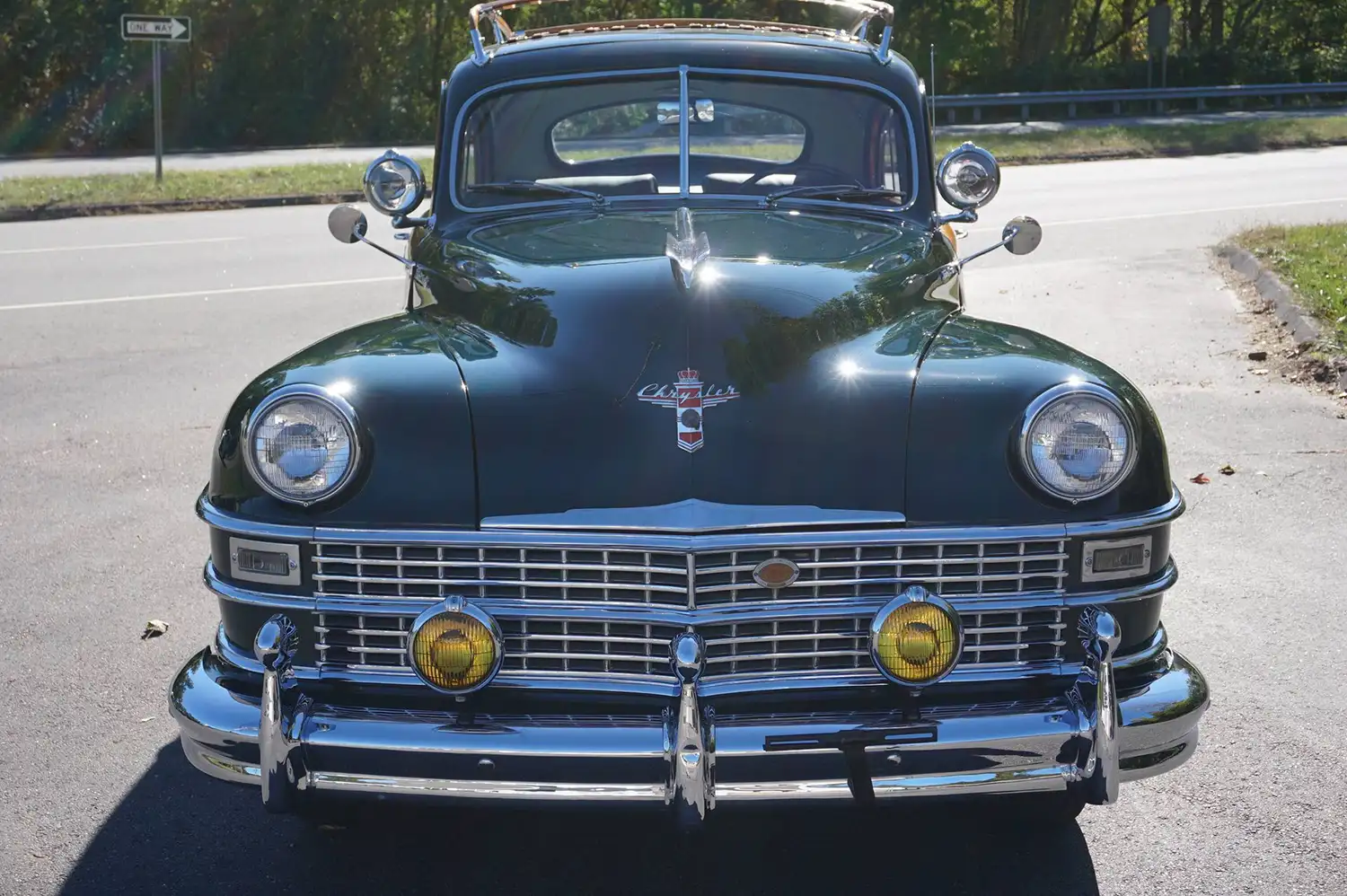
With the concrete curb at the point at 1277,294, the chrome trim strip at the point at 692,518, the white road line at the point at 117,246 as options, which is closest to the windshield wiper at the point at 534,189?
the chrome trim strip at the point at 692,518

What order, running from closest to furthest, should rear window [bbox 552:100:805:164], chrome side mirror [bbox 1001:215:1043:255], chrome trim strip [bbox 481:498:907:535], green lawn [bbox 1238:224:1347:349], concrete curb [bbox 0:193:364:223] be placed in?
chrome trim strip [bbox 481:498:907:535], chrome side mirror [bbox 1001:215:1043:255], rear window [bbox 552:100:805:164], green lawn [bbox 1238:224:1347:349], concrete curb [bbox 0:193:364:223]

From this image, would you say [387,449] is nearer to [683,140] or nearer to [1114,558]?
[1114,558]

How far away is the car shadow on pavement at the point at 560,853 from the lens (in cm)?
328

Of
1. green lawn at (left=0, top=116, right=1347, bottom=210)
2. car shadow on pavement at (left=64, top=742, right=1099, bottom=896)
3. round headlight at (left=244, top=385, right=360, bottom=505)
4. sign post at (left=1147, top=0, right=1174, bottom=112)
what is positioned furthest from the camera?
sign post at (left=1147, top=0, right=1174, bottom=112)

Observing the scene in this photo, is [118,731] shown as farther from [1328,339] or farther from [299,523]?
[1328,339]

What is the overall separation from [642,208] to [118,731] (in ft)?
6.64

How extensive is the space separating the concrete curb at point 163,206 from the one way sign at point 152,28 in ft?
6.48

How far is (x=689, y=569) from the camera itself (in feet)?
9.53

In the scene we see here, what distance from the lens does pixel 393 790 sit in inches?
112

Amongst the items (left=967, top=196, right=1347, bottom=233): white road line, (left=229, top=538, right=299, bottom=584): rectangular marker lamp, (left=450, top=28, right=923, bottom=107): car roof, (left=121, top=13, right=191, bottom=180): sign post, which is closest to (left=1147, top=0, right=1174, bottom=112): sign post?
(left=967, top=196, right=1347, bottom=233): white road line

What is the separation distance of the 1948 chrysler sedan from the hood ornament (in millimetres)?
36

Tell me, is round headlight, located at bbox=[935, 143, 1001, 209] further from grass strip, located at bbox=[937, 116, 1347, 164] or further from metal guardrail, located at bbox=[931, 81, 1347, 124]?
metal guardrail, located at bbox=[931, 81, 1347, 124]

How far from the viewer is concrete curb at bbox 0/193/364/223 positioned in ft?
53.8

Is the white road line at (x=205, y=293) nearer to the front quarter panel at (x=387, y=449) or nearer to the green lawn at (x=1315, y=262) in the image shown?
the green lawn at (x=1315, y=262)
